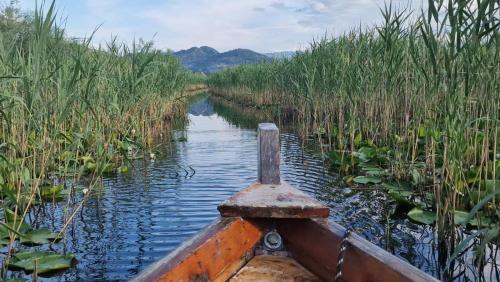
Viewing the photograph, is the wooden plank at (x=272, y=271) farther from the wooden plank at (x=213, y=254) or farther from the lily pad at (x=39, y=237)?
the lily pad at (x=39, y=237)

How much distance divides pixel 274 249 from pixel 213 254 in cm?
49

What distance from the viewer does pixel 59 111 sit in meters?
3.91

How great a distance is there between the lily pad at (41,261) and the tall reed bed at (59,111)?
0.20 meters

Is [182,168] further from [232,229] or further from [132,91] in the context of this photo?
[232,229]

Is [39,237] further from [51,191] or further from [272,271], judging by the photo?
[272,271]

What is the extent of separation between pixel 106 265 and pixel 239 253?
→ 1.59 metres

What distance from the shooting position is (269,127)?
3.21m

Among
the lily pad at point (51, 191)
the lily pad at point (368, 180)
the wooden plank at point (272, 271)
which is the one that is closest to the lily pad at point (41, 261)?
the lily pad at point (51, 191)

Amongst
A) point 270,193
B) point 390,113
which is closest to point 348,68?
point 390,113

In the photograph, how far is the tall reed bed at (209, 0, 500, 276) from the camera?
3.16 metres

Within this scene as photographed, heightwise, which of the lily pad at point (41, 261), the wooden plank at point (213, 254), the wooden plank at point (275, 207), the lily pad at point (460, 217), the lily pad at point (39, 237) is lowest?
the lily pad at point (41, 261)

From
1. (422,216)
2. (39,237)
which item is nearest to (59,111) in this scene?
(39,237)

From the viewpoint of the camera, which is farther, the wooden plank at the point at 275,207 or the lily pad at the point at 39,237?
the lily pad at the point at 39,237

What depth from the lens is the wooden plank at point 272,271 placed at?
234 cm
